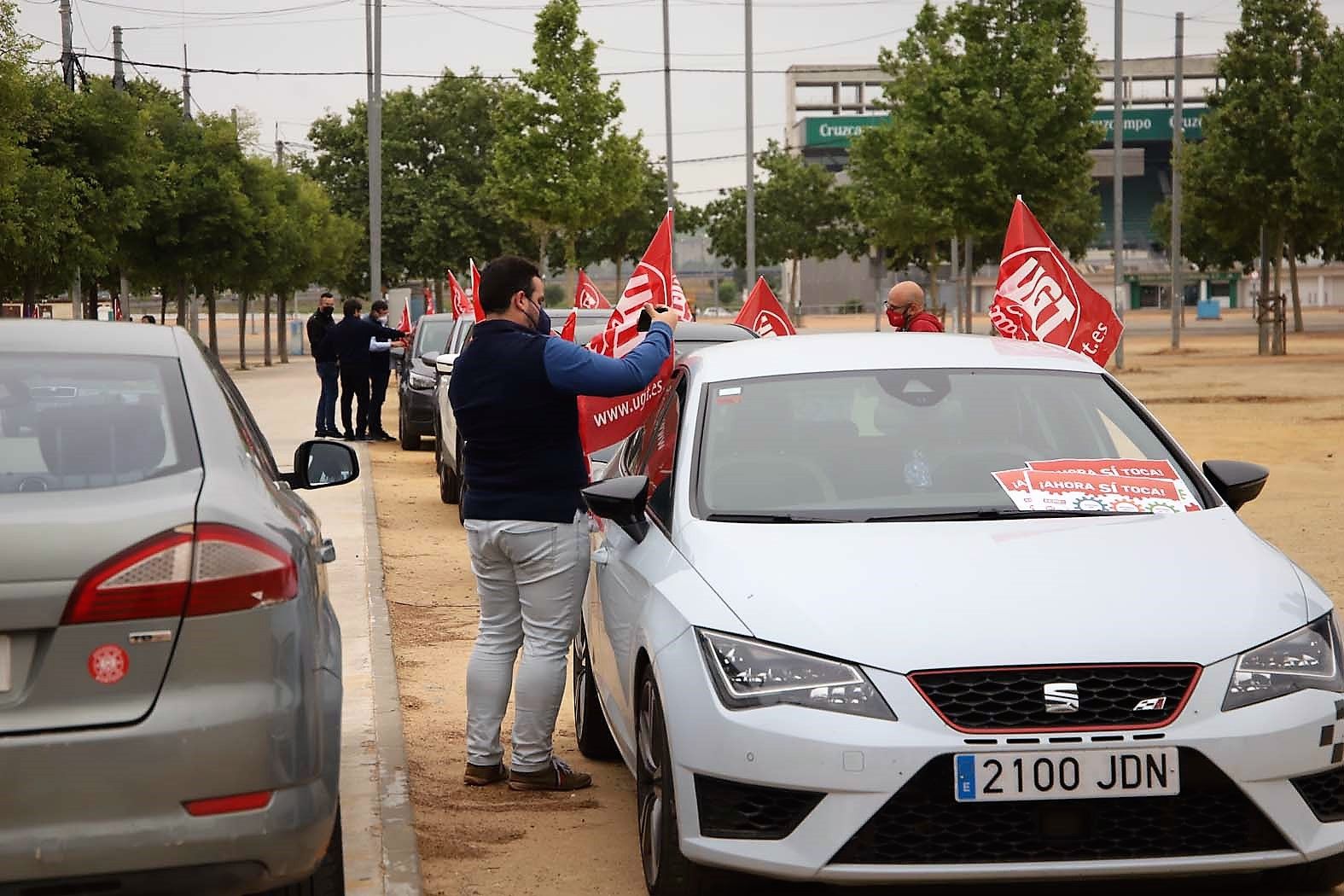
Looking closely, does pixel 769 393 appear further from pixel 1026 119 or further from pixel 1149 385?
pixel 1026 119

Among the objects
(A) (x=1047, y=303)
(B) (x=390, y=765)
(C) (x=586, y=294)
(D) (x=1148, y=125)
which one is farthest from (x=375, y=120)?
(D) (x=1148, y=125)

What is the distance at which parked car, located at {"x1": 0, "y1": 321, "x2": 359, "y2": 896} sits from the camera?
3777 millimetres

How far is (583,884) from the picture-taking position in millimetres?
5605

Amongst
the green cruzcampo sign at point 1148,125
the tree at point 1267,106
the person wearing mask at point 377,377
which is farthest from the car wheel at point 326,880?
the green cruzcampo sign at point 1148,125

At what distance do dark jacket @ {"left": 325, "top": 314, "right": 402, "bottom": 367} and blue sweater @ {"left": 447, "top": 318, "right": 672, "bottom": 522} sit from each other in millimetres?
17769

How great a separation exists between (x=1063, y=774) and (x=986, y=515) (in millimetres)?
1203

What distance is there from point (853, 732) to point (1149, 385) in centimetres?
3092

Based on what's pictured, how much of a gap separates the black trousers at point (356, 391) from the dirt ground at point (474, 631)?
0.79m

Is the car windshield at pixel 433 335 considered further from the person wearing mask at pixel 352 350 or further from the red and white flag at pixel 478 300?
the red and white flag at pixel 478 300

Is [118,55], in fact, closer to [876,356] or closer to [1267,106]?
[1267,106]

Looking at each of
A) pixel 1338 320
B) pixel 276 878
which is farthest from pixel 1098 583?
pixel 1338 320

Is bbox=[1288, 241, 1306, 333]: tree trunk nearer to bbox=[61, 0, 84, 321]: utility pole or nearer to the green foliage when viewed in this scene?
the green foliage

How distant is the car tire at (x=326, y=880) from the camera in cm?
451

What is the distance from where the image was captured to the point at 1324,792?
4.77 metres
